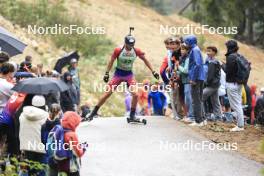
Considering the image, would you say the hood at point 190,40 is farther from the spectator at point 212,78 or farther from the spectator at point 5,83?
the spectator at point 5,83

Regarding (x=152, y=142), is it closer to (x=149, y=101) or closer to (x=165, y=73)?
(x=165, y=73)

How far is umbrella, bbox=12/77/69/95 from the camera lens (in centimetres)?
1093

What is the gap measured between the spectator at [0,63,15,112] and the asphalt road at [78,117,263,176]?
68.9 inches

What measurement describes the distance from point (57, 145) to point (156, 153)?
3749mm

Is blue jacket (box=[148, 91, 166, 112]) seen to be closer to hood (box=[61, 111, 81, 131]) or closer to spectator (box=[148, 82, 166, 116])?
spectator (box=[148, 82, 166, 116])

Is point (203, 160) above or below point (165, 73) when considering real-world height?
below

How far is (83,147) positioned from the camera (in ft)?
32.5

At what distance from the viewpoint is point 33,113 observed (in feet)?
34.7

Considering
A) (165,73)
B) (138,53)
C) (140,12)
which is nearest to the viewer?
(138,53)

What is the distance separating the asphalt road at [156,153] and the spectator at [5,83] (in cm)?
175

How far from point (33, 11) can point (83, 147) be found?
2586cm

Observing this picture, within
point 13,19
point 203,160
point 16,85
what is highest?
point 13,19

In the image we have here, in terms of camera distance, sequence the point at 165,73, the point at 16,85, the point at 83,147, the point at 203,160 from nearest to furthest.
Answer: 1. the point at 83,147
2. the point at 16,85
3. the point at 203,160
4. the point at 165,73

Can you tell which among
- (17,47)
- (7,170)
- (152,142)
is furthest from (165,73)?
(7,170)
